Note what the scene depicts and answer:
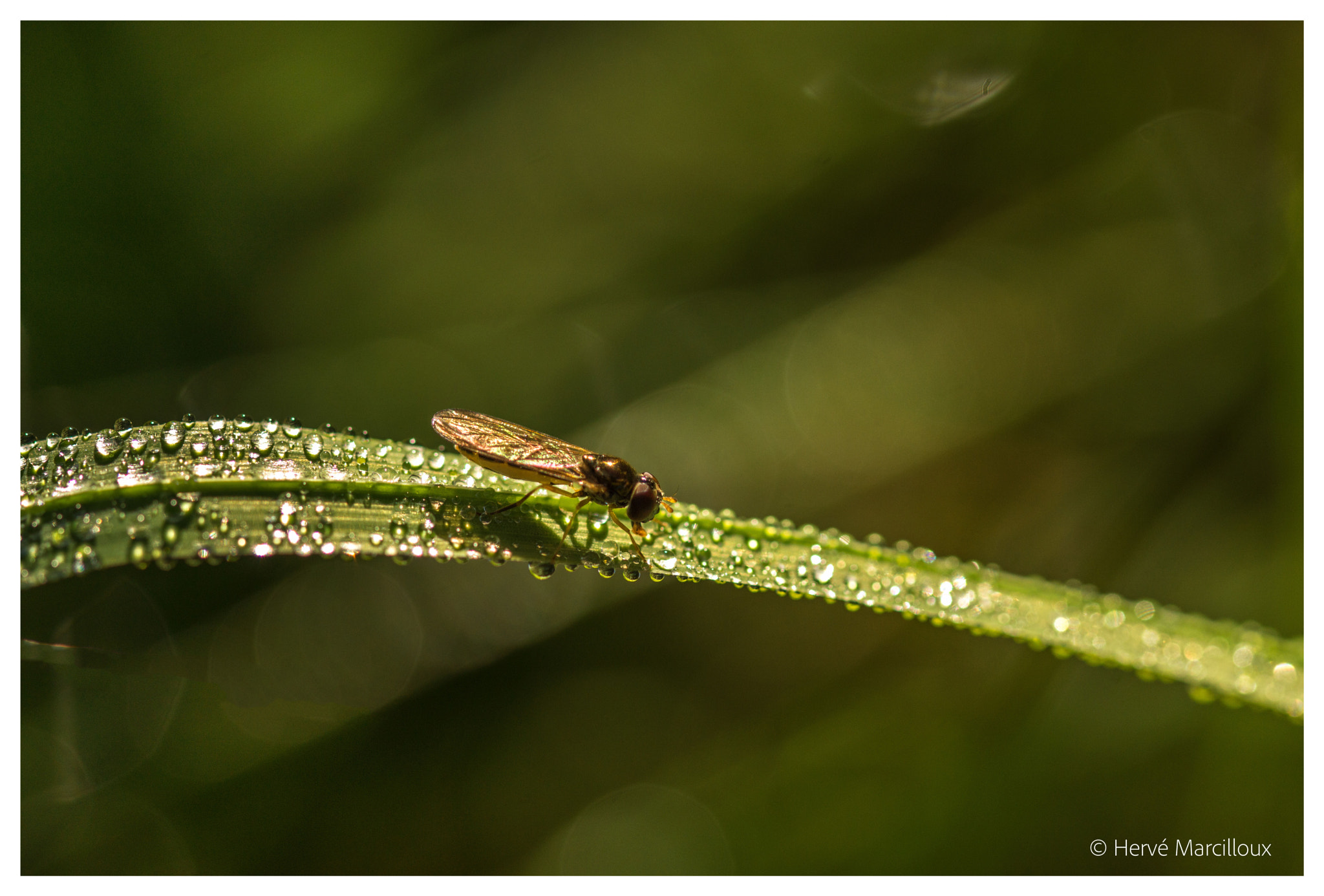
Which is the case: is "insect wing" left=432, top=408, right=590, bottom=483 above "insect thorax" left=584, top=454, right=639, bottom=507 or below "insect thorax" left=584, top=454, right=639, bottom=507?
above

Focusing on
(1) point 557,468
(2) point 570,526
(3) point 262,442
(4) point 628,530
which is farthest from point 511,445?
(3) point 262,442

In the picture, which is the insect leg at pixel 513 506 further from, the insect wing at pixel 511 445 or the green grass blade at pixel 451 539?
the insect wing at pixel 511 445

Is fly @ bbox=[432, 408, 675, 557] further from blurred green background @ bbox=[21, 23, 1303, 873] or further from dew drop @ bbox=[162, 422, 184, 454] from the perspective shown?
blurred green background @ bbox=[21, 23, 1303, 873]

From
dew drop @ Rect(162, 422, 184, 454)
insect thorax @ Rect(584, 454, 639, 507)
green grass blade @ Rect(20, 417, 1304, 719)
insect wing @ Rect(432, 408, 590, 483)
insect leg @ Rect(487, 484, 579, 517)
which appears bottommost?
green grass blade @ Rect(20, 417, 1304, 719)

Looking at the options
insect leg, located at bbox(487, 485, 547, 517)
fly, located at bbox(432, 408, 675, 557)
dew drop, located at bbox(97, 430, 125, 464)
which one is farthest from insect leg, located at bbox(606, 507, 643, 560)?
dew drop, located at bbox(97, 430, 125, 464)

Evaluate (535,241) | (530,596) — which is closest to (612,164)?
(535,241)

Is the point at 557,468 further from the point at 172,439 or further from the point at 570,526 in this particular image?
the point at 172,439
